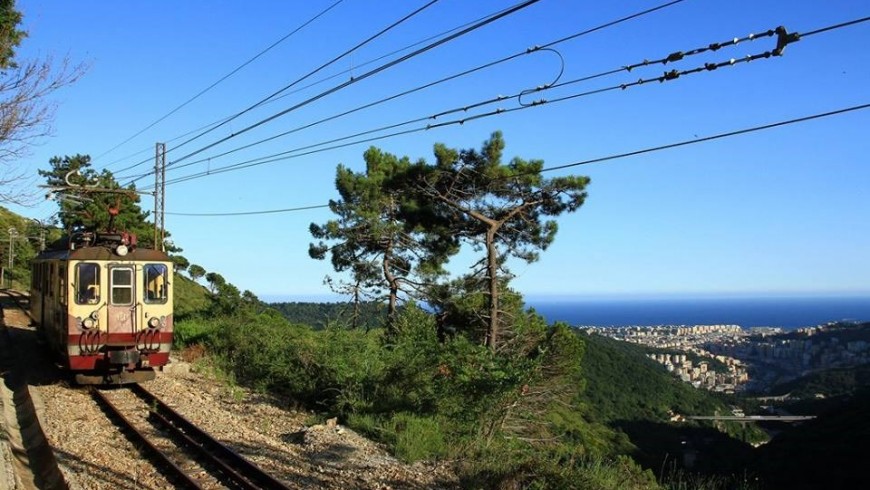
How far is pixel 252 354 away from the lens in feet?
51.3

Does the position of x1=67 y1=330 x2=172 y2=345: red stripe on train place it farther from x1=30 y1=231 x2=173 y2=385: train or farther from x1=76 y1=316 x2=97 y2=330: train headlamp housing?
x1=76 y1=316 x2=97 y2=330: train headlamp housing

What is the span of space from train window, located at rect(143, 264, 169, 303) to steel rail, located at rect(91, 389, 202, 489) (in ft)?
6.38

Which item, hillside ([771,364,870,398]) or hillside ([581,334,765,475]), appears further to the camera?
hillside ([771,364,870,398])

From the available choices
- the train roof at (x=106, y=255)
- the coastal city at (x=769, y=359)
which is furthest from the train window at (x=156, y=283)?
the coastal city at (x=769, y=359)

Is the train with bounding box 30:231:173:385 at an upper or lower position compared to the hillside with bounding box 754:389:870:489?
upper

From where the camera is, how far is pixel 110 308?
12.5m

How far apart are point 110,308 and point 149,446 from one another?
4.43 metres

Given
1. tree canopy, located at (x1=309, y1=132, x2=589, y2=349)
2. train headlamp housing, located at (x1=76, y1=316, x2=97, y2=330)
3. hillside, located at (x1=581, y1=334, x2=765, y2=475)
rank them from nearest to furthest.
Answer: train headlamp housing, located at (x1=76, y1=316, x2=97, y2=330), tree canopy, located at (x1=309, y1=132, x2=589, y2=349), hillside, located at (x1=581, y1=334, x2=765, y2=475)

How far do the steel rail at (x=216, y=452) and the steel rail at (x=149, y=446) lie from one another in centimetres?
44

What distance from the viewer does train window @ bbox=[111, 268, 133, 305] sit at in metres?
12.6

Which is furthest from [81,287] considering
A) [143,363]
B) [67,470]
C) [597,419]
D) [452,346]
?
[597,419]

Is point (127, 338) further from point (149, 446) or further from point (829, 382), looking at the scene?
point (829, 382)

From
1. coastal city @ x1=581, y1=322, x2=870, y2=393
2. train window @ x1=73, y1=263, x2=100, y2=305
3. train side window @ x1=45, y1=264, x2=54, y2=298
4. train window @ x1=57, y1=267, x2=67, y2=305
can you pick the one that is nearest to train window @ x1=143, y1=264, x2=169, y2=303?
train window @ x1=73, y1=263, x2=100, y2=305

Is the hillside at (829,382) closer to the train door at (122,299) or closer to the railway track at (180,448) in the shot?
the train door at (122,299)
